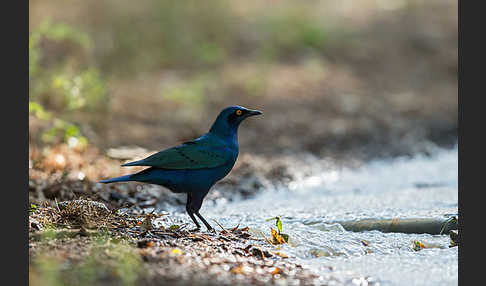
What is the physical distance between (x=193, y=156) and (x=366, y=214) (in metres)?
1.53

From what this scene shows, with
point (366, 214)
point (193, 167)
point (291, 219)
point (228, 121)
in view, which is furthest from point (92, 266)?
point (366, 214)

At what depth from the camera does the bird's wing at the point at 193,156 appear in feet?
13.5

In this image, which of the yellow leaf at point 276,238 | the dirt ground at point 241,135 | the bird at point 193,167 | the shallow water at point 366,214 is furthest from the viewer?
the bird at point 193,167

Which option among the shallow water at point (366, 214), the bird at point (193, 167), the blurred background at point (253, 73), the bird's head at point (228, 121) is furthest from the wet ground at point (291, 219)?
the blurred background at point (253, 73)

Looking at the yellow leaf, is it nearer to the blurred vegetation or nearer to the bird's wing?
the bird's wing

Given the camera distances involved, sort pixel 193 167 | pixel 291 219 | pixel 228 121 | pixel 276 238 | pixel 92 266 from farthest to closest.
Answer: pixel 291 219 → pixel 228 121 → pixel 193 167 → pixel 276 238 → pixel 92 266

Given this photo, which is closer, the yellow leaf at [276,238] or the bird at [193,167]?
the yellow leaf at [276,238]

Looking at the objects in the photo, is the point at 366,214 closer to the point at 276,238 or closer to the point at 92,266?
the point at 276,238

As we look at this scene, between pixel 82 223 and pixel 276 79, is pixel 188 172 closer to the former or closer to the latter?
pixel 82 223

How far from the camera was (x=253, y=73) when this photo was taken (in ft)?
33.1

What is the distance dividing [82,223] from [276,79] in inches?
272

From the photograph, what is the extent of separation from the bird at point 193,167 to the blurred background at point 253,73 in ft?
6.93

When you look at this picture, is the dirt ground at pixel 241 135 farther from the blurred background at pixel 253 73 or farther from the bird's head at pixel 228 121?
the bird's head at pixel 228 121

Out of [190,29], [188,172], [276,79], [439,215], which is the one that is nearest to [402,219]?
[439,215]
